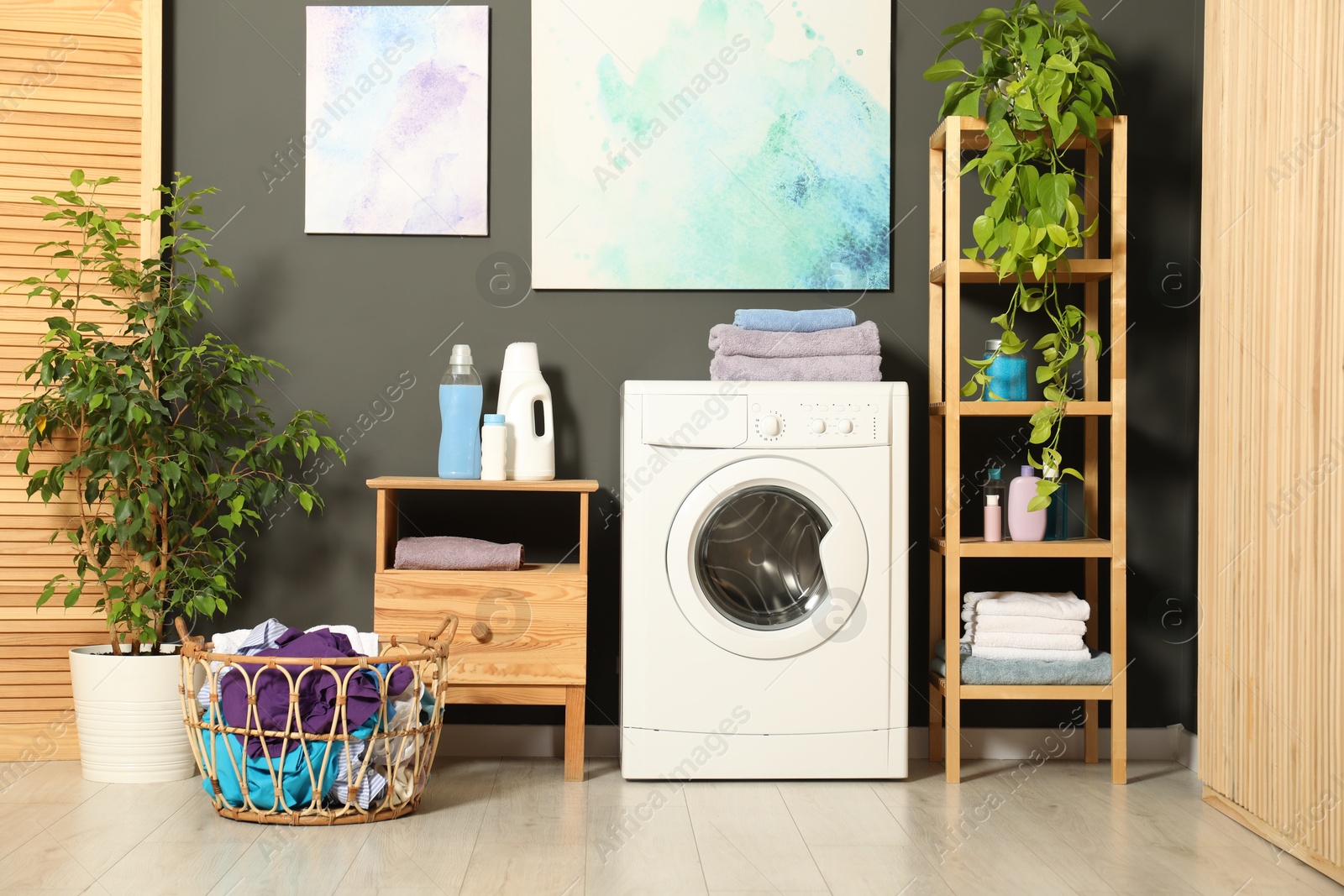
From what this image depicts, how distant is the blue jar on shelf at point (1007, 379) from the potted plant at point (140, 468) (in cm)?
154

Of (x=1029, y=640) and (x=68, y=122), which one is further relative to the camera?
(x=68, y=122)

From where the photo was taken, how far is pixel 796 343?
237cm

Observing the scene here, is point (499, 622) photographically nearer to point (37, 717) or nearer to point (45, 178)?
point (37, 717)

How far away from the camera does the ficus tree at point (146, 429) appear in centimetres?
225

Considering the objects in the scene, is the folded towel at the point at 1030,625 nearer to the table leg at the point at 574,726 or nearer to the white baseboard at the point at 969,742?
the white baseboard at the point at 969,742

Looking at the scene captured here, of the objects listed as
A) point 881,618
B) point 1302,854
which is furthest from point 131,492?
point 1302,854

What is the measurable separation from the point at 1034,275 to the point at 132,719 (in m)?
2.27

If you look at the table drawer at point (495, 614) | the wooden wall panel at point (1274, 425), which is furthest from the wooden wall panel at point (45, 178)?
the wooden wall panel at point (1274, 425)

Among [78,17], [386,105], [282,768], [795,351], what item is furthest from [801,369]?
[78,17]

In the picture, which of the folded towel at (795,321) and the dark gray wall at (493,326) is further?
the dark gray wall at (493,326)

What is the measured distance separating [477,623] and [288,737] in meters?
0.48

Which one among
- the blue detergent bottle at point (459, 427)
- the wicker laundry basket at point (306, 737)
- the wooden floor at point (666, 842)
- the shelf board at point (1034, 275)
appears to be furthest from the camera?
the blue detergent bottle at point (459, 427)

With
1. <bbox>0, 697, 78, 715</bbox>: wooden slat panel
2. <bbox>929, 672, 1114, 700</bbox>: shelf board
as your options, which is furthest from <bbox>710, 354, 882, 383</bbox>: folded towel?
<bbox>0, 697, 78, 715</bbox>: wooden slat panel

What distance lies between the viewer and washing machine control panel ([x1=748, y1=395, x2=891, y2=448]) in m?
2.27
